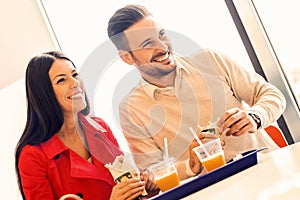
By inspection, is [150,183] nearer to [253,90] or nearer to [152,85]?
[152,85]

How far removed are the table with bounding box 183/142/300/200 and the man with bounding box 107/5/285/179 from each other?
0.21m

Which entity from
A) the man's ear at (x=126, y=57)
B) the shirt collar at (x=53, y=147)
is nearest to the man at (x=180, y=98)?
the man's ear at (x=126, y=57)

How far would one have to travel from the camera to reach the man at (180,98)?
5.78 feet

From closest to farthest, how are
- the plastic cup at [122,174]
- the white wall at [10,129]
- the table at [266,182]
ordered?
the table at [266,182] < the plastic cup at [122,174] < the white wall at [10,129]

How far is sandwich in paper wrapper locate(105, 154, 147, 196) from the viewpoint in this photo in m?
1.71

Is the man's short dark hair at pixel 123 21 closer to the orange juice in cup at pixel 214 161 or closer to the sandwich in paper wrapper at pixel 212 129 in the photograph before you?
the sandwich in paper wrapper at pixel 212 129

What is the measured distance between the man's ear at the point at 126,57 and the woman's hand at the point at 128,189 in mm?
500

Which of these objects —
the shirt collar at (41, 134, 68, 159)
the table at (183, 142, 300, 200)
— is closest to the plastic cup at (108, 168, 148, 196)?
the shirt collar at (41, 134, 68, 159)

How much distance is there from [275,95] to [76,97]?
841 mm

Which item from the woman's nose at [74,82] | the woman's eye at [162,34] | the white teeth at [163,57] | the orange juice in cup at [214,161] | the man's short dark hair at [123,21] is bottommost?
the orange juice in cup at [214,161]

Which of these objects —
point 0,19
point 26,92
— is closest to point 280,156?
point 26,92

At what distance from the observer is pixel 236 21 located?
1923 mm

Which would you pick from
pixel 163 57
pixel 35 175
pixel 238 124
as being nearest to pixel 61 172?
pixel 35 175

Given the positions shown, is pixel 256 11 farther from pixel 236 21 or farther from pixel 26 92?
pixel 26 92
